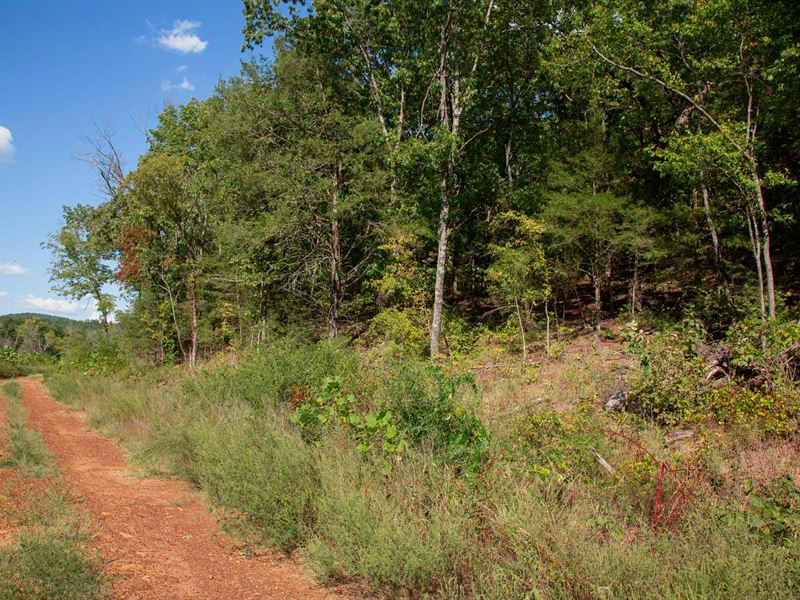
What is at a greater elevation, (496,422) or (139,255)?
(139,255)

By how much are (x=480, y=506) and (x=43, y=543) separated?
3.56 metres

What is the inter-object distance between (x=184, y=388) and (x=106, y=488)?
402 cm

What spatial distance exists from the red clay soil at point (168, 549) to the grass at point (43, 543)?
0.19 meters

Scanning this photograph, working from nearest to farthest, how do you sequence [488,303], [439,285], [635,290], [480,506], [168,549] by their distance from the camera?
[480,506] < [168,549] < [439,285] < [635,290] < [488,303]

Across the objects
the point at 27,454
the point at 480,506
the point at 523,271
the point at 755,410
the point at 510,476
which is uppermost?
the point at 523,271

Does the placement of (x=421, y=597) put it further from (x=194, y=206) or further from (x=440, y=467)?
(x=194, y=206)

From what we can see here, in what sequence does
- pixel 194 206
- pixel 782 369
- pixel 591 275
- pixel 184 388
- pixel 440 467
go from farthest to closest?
pixel 194 206 < pixel 591 275 < pixel 184 388 < pixel 782 369 < pixel 440 467

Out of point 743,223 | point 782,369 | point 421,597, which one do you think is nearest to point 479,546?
point 421,597

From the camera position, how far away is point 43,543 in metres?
3.97

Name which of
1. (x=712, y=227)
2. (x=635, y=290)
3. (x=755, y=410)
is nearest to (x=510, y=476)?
(x=755, y=410)

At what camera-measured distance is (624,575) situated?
323 cm

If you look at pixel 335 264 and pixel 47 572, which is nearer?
pixel 47 572

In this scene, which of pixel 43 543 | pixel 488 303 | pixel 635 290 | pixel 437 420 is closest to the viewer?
pixel 43 543

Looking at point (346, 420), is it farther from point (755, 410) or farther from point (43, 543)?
point (755, 410)
